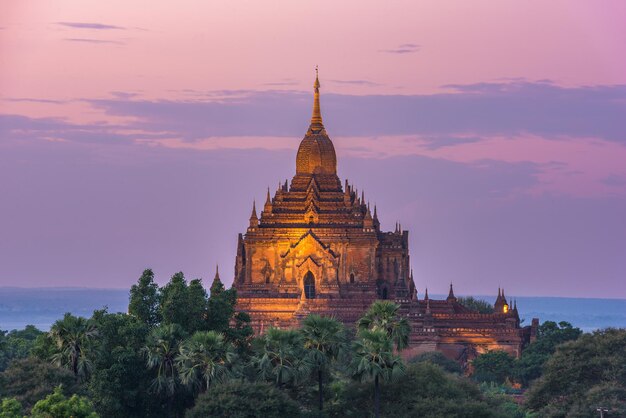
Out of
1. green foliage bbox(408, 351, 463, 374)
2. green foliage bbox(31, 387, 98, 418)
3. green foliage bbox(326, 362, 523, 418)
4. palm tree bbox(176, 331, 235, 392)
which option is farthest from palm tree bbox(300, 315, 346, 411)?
green foliage bbox(408, 351, 463, 374)

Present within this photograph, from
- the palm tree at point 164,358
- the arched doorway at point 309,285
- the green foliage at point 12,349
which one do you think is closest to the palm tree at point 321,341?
the palm tree at point 164,358

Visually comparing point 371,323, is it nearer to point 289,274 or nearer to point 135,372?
point 135,372

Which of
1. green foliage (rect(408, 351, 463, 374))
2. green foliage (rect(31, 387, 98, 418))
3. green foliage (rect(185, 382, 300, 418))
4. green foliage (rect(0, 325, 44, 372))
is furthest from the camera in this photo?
green foliage (rect(408, 351, 463, 374))

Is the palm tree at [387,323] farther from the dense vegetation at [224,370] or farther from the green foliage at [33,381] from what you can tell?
the green foliage at [33,381]

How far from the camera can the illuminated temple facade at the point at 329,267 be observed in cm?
15100

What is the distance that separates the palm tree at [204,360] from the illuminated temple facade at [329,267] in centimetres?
5549

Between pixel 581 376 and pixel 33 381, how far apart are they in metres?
30.3

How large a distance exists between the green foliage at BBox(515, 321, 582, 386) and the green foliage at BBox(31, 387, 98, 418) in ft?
189

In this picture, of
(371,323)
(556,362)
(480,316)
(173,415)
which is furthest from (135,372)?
(480,316)

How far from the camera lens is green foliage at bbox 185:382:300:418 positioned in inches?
3563

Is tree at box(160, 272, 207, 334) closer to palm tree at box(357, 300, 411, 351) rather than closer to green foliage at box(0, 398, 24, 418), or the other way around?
palm tree at box(357, 300, 411, 351)

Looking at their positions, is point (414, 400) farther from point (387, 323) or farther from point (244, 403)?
point (244, 403)

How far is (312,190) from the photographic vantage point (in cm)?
16488

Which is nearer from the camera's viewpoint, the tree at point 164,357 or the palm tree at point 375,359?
the palm tree at point 375,359
